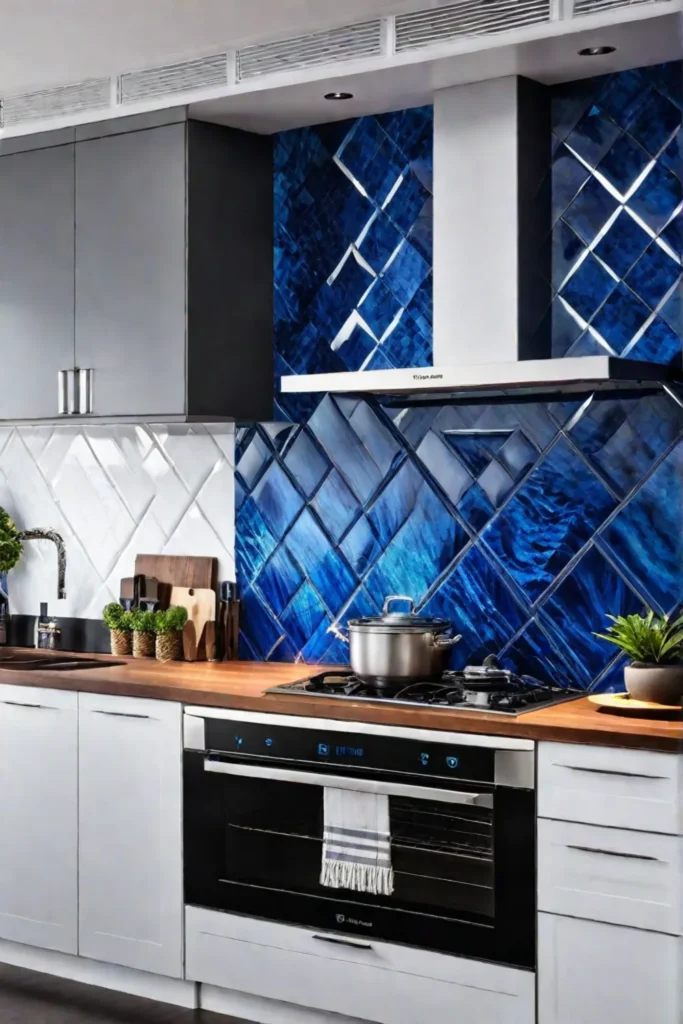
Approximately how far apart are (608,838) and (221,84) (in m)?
2.35

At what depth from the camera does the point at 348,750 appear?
132 inches

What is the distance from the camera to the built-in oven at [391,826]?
10.3 ft

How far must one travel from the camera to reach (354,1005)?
339cm

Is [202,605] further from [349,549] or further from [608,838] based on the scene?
[608,838]

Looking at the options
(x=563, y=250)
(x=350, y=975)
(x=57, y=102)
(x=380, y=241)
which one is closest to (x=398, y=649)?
(x=350, y=975)

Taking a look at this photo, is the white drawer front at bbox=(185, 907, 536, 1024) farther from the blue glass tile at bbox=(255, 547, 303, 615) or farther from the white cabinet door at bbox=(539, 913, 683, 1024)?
the blue glass tile at bbox=(255, 547, 303, 615)

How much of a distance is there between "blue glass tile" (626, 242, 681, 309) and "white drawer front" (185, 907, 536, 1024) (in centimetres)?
175

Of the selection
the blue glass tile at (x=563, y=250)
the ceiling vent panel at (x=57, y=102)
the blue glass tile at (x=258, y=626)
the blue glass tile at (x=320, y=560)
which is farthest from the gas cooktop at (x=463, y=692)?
the ceiling vent panel at (x=57, y=102)

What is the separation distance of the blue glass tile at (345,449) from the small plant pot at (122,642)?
943mm

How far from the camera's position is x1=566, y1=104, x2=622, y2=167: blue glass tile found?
3.59 meters

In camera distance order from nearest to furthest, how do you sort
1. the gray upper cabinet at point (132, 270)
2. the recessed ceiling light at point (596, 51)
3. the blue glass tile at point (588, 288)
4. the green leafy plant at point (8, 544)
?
the recessed ceiling light at point (596, 51)
the blue glass tile at point (588, 288)
the gray upper cabinet at point (132, 270)
the green leafy plant at point (8, 544)

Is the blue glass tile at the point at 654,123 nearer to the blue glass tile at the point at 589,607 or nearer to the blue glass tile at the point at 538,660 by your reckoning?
the blue glass tile at the point at 589,607

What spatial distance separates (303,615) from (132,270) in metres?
1.20

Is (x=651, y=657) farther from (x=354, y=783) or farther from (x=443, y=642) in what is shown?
(x=354, y=783)
